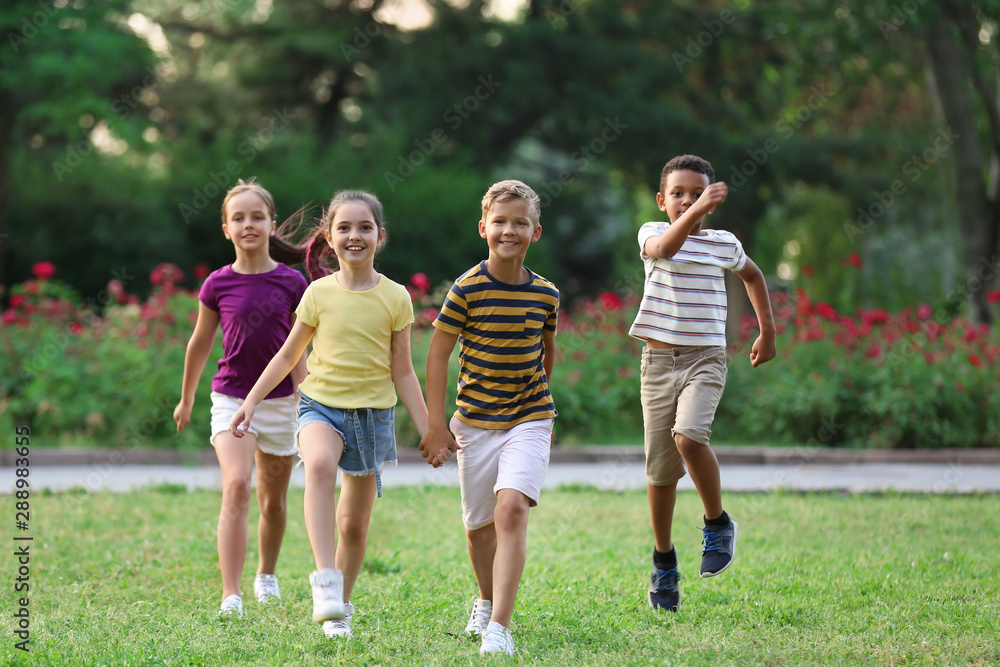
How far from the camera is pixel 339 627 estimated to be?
154 inches

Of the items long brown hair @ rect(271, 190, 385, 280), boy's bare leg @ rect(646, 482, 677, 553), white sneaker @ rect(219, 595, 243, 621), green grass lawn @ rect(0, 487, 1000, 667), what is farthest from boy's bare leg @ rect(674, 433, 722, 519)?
white sneaker @ rect(219, 595, 243, 621)

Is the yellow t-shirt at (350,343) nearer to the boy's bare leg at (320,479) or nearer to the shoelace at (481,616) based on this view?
the boy's bare leg at (320,479)

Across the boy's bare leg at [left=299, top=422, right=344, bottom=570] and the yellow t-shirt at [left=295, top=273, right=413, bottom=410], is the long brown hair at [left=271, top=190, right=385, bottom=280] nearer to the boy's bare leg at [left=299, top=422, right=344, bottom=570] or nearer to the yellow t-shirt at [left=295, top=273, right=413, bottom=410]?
the yellow t-shirt at [left=295, top=273, right=413, bottom=410]

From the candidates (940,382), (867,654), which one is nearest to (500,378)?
(867,654)

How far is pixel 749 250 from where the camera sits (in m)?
27.7

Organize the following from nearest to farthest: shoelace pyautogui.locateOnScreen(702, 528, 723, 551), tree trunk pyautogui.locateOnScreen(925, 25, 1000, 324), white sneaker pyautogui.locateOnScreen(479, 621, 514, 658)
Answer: white sneaker pyautogui.locateOnScreen(479, 621, 514, 658) → shoelace pyautogui.locateOnScreen(702, 528, 723, 551) → tree trunk pyautogui.locateOnScreen(925, 25, 1000, 324)

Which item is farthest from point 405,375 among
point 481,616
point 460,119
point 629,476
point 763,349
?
point 460,119

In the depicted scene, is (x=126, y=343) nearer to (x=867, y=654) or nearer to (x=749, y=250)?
(x=867, y=654)

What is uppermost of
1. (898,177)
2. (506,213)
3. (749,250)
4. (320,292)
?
(898,177)

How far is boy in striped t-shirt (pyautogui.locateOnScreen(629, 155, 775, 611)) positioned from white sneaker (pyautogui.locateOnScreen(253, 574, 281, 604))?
5.44 feet

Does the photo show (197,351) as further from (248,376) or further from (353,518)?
(353,518)

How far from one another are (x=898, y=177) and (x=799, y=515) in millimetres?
21720

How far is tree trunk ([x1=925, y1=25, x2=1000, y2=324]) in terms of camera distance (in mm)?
14734

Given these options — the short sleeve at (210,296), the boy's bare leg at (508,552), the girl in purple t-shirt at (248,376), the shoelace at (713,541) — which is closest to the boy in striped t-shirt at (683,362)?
the shoelace at (713,541)
